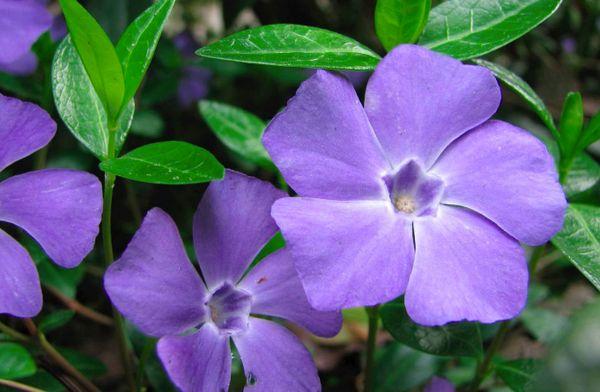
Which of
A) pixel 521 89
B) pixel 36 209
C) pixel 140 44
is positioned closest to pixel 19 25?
pixel 140 44

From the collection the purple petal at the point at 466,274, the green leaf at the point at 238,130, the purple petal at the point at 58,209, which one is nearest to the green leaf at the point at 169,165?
the purple petal at the point at 58,209

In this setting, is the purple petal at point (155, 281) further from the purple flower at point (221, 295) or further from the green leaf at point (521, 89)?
the green leaf at point (521, 89)

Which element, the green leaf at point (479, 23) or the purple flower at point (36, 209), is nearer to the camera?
the purple flower at point (36, 209)

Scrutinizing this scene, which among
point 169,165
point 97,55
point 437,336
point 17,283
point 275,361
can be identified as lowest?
point 437,336

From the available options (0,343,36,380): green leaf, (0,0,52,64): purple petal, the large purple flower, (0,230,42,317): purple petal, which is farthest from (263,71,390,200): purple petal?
(0,0,52,64): purple petal

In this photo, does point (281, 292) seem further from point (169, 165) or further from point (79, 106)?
point (79, 106)

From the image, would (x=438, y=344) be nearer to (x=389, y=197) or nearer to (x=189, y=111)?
(x=389, y=197)

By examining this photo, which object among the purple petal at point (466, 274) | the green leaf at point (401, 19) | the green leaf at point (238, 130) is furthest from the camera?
the green leaf at point (238, 130)

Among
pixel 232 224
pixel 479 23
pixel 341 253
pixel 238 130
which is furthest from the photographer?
pixel 238 130
